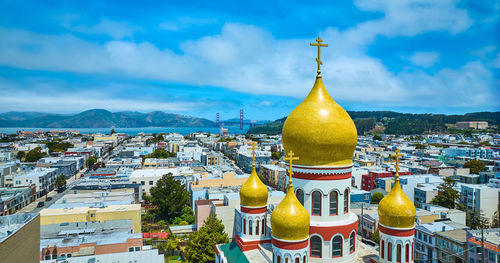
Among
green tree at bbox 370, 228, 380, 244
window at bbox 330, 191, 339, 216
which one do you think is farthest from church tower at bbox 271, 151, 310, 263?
green tree at bbox 370, 228, 380, 244

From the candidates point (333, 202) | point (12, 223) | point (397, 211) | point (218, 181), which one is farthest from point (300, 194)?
point (218, 181)

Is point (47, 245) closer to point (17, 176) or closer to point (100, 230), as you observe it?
point (100, 230)

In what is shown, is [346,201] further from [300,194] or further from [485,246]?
[485,246]

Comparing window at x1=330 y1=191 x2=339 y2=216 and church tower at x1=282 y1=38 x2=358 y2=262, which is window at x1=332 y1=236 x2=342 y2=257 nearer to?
church tower at x1=282 y1=38 x2=358 y2=262

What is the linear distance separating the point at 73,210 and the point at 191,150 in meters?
65.7

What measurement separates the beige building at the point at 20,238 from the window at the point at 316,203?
40.4 ft

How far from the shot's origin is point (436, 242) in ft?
100

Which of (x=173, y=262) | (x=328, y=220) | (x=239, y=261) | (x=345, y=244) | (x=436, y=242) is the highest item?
(x=328, y=220)

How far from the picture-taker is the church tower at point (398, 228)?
15609 millimetres

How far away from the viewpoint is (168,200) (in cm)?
Answer: 4444

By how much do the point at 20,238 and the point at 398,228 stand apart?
51.1ft

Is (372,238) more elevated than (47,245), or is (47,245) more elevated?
(47,245)

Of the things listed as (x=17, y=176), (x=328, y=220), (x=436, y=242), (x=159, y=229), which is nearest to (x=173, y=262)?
(x=159, y=229)

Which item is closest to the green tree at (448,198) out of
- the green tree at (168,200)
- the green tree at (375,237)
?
the green tree at (375,237)
